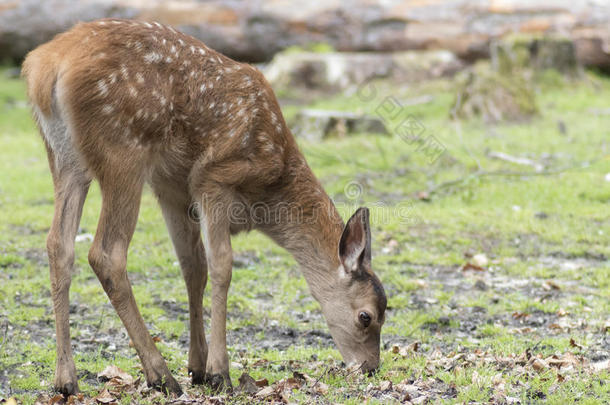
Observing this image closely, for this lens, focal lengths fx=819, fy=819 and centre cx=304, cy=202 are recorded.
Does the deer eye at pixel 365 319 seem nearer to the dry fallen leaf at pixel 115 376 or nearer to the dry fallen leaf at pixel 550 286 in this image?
the dry fallen leaf at pixel 115 376

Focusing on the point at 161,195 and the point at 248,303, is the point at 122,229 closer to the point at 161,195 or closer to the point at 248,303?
the point at 161,195

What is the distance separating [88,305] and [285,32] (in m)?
11.6

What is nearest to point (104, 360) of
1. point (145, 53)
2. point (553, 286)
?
point (145, 53)

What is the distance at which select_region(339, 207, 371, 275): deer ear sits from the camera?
551 cm

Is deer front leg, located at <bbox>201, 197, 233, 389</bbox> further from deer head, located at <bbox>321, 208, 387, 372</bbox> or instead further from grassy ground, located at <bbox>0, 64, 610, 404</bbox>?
deer head, located at <bbox>321, 208, 387, 372</bbox>

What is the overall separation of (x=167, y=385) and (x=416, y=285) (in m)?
3.27

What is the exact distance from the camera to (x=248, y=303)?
23.6 feet

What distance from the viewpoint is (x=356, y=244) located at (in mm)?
5664

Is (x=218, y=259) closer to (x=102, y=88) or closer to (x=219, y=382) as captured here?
(x=219, y=382)

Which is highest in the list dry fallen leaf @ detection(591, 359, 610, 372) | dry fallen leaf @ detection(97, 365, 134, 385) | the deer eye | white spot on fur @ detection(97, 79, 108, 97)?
white spot on fur @ detection(97, 79, 108, 97)

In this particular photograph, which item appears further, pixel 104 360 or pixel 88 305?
pixel 88 305

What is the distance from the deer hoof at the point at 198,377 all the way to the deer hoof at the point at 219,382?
0.30 meters

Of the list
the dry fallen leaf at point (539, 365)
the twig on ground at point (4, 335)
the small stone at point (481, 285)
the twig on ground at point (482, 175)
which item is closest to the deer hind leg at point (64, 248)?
the twig on ground at point (4, 335)

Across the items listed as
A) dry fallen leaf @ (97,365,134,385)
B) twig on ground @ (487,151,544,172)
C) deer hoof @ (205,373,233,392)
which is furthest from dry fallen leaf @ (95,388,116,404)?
twig on ground @ (487,151,544,172)
